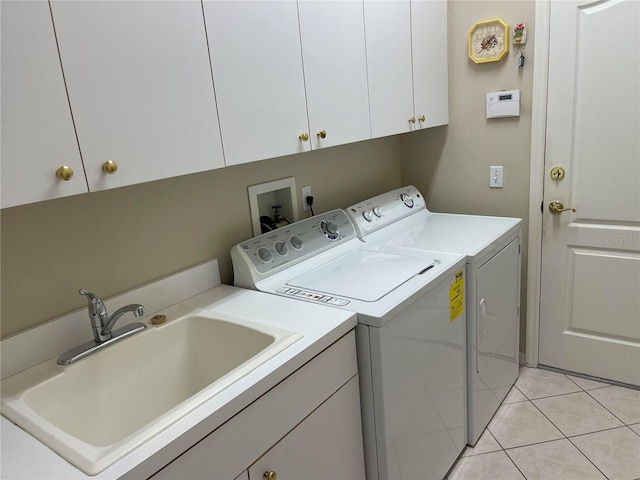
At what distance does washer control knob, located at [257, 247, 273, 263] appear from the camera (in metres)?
1.82

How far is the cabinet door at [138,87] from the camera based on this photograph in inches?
41.1

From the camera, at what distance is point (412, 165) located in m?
2.86

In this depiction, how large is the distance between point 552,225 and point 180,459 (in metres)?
2.18

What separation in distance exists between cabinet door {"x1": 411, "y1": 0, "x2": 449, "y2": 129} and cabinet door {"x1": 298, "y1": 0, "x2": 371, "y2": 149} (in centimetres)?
49

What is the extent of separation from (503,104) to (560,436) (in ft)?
5.30

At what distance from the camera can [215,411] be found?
105 centimetres

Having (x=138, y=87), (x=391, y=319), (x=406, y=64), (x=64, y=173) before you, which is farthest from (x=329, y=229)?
(x=64, y=173)

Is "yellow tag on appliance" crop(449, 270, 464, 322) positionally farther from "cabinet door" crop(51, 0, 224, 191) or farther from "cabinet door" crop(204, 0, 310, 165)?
"cabinet door" crop(51, 0, 224, 191)

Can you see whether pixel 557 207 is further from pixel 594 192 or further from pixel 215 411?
pixel 215 411

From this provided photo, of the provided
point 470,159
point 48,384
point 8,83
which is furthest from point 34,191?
point 470,159

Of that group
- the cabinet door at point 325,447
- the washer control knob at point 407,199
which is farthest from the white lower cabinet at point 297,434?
the washer control knob at point 407,199

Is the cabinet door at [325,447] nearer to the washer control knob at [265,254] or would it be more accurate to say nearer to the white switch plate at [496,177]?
the washer control knob at [265,254]

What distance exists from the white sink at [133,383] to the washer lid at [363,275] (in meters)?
0.33

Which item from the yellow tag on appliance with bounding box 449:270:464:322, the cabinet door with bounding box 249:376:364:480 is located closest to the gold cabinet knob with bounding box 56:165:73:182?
the cabinet door with bounding box 249:376:364:480
